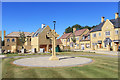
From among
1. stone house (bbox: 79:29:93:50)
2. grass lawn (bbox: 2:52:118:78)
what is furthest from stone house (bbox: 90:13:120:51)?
grass lawn (bbox: 2:52:118:78)

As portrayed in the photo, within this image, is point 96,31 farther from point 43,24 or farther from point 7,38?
point 7,38

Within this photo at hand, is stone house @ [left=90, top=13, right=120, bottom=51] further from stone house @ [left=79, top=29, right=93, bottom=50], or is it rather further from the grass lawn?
the grass lawn

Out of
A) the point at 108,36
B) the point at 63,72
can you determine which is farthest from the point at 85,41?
the point at 63,72

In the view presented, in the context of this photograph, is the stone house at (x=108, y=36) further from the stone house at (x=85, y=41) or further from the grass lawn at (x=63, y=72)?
the grass lawn at (x=63, y=72)

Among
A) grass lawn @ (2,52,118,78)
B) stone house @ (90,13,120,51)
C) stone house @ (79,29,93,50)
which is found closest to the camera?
grass lawn @ (2,52,118,78)

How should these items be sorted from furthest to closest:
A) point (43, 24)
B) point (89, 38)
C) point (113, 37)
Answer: point (89, 38) → point (43, 24) → point (113, 37)

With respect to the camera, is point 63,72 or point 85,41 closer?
point 63,72

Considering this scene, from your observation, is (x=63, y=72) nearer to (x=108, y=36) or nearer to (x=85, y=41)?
(x=108, y=36)

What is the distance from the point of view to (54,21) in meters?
14.8

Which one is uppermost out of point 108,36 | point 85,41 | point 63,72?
point 108,36

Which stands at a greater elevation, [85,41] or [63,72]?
[85,41]

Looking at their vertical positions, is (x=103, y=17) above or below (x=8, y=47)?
above

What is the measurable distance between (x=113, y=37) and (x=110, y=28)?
3.66 m

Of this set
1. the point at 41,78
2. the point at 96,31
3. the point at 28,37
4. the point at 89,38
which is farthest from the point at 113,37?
the point at 41,78
